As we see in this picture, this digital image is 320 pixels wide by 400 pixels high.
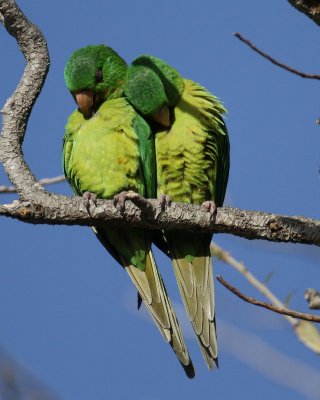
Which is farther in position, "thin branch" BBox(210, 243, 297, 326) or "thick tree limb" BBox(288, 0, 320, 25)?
"thin branch" BBox(210, 243, 297, 326)

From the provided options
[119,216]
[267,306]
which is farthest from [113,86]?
[267,306]

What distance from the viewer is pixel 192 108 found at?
4.86m

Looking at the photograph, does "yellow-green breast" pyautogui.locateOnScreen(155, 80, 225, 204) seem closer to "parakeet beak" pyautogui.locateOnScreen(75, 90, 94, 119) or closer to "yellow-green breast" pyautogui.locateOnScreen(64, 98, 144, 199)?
"yellow-green breast" pyautogui.locateOnScreen(64, 98, 144, 199)

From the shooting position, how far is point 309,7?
2559 millimetres

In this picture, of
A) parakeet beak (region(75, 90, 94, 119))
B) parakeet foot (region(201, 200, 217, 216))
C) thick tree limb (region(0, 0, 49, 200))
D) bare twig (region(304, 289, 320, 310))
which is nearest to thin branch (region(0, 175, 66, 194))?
thick tree limb (region(0, 0, 49, 200))

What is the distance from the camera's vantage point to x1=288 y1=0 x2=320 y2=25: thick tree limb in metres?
2.54

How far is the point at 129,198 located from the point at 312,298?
3.78 feet

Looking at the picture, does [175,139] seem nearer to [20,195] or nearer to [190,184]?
[190,184]

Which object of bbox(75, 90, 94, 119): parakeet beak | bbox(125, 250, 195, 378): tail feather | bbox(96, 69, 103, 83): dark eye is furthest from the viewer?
bbox(96, 69, 103, 83): dark eye

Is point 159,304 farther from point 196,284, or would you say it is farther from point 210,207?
point 210,207

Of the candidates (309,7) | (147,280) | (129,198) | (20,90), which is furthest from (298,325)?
(20,90)

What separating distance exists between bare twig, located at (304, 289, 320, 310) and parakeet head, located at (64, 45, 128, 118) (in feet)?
8.62

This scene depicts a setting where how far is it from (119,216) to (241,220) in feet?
2.25

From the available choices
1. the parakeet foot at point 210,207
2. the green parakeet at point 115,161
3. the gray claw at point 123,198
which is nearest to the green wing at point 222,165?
the green parakeet at point 115,161
